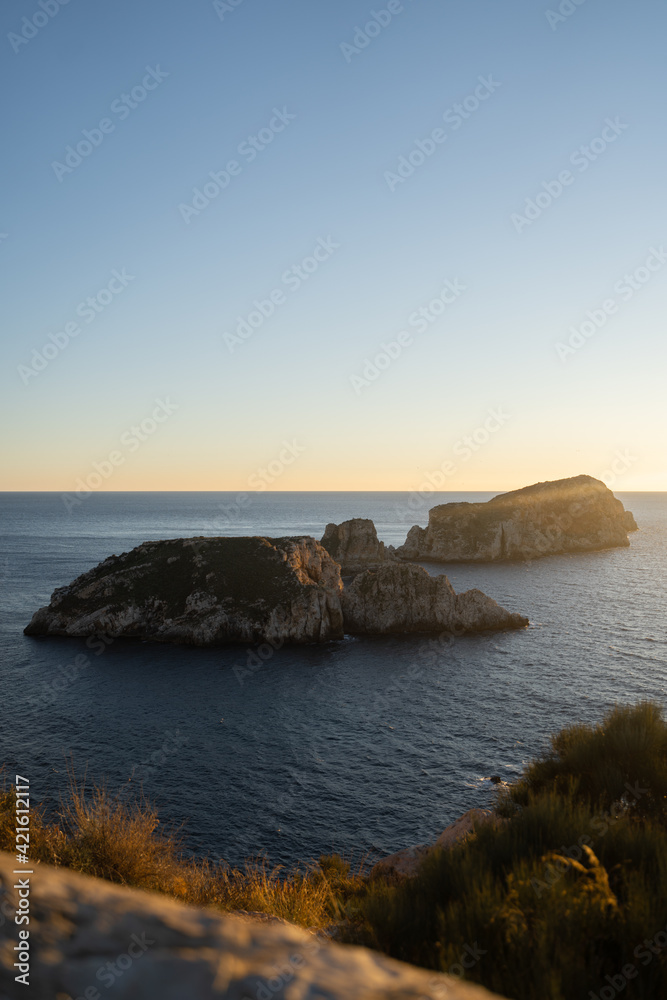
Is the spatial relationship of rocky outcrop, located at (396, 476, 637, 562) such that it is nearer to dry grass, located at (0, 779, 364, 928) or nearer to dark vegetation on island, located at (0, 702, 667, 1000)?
dark vegetation on island, located at (0, 702, 667, 1000)

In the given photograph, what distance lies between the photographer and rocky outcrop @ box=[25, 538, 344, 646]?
5941cm

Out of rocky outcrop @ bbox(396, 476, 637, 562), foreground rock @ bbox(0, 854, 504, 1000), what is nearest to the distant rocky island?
rocky outcrop @ bbox(396, 476, 637, 562)

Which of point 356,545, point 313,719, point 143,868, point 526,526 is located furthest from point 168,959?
point 526,526

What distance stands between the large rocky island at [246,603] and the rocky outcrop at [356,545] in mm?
36013

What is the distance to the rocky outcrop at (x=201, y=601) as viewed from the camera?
59406 mm

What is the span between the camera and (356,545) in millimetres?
107188

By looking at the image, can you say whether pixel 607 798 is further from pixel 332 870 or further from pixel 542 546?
pixel 542 546

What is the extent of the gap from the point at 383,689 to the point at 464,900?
41.7 metres

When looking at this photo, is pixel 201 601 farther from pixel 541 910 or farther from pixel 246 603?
pixel 541 910

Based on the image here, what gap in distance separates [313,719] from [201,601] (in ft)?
82.1

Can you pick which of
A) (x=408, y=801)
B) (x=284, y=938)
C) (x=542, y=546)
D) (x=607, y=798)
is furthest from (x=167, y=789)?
(x=542, y=546)

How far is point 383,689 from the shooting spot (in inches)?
1810

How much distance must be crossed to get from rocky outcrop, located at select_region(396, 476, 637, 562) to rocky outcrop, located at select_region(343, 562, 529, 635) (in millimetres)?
54735

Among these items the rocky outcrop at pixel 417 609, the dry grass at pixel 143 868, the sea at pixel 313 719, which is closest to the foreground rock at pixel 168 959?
the dry grass at pixel 143 868
